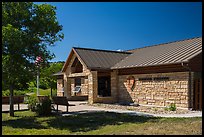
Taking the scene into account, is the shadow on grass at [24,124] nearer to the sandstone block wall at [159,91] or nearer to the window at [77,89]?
the sandstone block wall at [159,91]

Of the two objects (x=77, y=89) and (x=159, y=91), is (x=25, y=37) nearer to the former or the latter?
(x=159, y=91)

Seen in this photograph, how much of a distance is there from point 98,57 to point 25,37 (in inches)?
480

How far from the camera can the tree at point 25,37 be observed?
37.8ft

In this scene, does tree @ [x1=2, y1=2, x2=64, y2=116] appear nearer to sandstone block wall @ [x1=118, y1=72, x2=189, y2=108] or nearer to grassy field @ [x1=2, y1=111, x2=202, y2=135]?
grassy field @ [x1=2, y1=111, x2=202, y2=135]

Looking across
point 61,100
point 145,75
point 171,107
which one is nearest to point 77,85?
point 145,75

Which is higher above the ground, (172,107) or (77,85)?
(77,85)

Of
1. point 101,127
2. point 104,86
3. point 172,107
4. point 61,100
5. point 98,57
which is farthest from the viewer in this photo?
point 104,86

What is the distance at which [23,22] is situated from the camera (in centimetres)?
1288

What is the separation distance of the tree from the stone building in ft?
24.7

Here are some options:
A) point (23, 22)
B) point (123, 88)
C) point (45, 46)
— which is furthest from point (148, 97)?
point (23, 22)

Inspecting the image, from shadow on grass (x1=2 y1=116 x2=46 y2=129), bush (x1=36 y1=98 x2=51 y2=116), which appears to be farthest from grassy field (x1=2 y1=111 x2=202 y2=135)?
bush (x1=36 y1=98 x2=51 y2=116)

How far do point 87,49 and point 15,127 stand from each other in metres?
14.6

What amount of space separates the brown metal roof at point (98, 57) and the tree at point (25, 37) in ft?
27.7

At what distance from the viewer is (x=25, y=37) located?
39.2 feet
